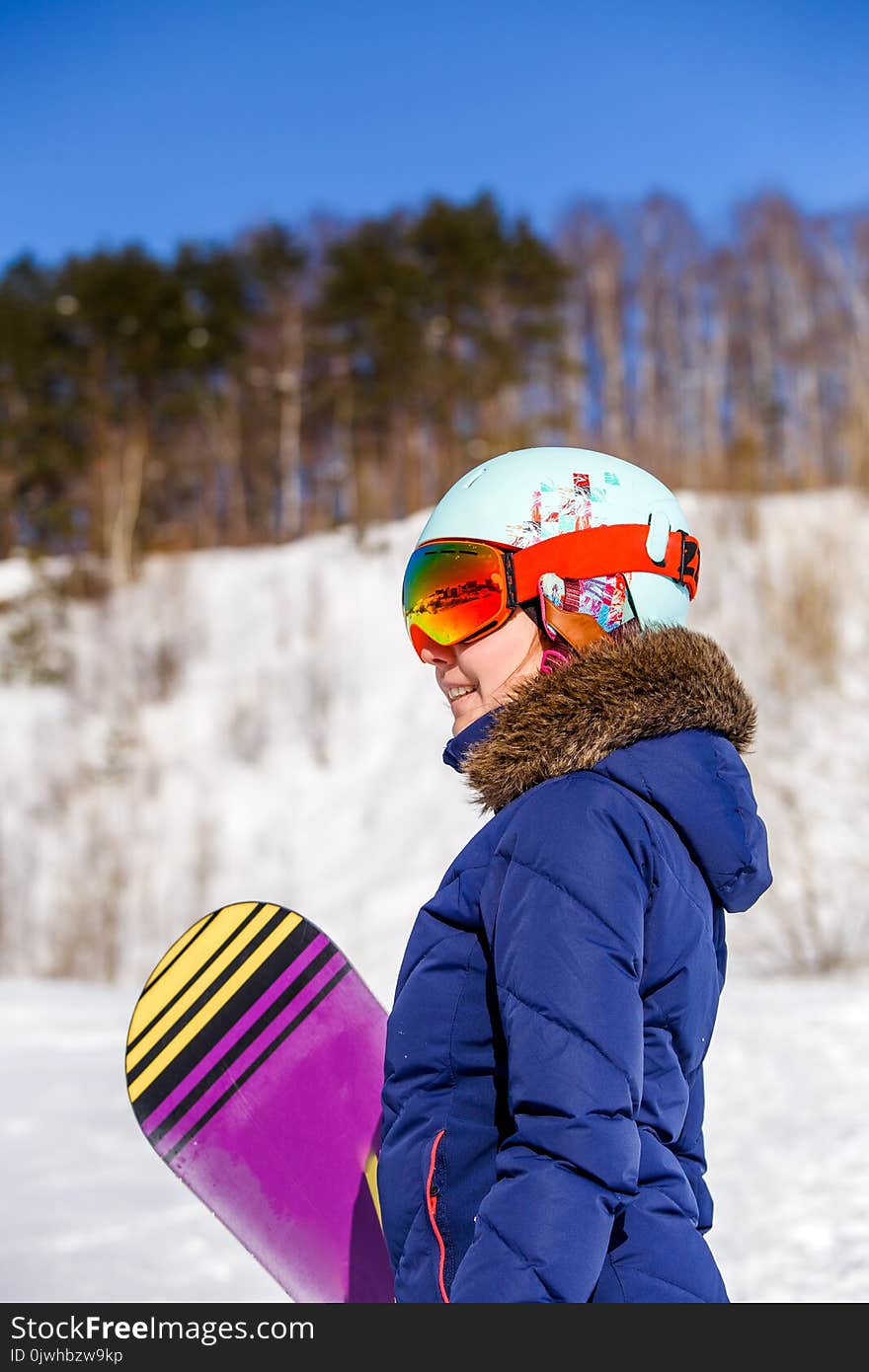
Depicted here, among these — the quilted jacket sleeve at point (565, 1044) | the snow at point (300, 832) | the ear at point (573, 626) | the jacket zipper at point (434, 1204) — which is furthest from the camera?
the snow at point (300, 832)

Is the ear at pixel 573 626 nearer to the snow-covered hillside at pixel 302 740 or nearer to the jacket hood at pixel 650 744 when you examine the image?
the jacket hood at pixel 650 744

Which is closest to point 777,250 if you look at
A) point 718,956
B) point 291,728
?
point 291,728

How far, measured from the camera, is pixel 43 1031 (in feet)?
17.2

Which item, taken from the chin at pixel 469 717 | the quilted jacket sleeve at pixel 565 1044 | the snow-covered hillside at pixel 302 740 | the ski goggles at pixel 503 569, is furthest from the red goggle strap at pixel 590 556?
the snow-covered hillside at pixel 302 740

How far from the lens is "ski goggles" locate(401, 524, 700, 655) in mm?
1294

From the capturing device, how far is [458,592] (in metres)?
1.32

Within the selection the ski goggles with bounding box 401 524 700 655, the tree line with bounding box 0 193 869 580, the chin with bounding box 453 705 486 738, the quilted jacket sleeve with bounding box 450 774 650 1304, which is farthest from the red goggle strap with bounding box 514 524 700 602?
the tree line with bounding box 0 193 869 580

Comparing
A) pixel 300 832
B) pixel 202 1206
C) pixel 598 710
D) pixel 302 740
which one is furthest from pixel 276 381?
pixel 598 710

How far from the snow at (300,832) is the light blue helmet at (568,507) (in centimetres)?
227

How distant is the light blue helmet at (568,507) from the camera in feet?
4.31

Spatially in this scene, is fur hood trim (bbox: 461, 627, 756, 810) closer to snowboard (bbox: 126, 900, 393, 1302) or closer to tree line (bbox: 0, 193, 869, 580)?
snowboard (bbox: 126, 900, 393, 1302)

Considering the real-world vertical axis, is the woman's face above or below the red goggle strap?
below

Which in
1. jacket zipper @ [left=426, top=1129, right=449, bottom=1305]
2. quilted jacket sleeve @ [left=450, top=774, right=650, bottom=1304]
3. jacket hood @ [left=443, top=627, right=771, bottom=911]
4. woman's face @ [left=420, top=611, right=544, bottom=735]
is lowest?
jacket zipper @ [left=426, top=1129, right=449, bottom=1305]

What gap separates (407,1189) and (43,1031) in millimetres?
4570
